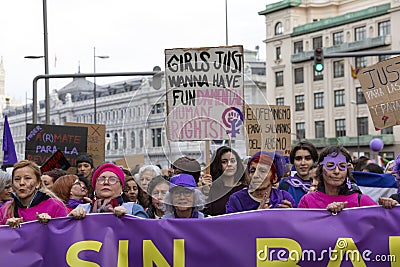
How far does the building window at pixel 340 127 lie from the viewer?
6650 centimetres

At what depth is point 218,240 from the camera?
5.61 meters

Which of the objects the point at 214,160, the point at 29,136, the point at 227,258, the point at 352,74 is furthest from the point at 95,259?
the point at 352,74

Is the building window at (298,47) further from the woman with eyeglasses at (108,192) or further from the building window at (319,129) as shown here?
the woman with eyeglasses at (108,192)

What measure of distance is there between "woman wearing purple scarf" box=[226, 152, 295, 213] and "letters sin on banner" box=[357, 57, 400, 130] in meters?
4.30

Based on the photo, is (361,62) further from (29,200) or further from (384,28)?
(29,200)

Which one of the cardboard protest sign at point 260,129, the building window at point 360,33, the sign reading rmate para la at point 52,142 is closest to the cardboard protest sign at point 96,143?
the sign reading rmate para la at point 52,142

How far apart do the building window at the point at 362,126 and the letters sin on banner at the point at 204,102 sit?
58.2 m

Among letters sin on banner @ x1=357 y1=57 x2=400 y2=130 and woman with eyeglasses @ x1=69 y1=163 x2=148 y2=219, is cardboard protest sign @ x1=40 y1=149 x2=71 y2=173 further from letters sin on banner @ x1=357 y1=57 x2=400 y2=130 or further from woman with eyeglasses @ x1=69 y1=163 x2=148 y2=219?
woman with eyeglasses @ x1=69 y1=163 x2=148 y2=219

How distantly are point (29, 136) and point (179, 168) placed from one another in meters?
5.90

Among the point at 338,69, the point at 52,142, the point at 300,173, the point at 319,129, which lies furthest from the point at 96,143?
the point at 319,129

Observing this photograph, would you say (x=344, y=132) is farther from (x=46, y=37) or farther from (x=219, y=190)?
(x=219, y=190)

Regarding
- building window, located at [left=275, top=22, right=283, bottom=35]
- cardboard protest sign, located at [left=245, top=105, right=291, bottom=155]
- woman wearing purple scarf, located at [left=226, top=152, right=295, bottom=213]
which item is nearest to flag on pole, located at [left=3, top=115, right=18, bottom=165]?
cardboard protest sign, located at [left=245, top=105, right=291, bottom=155]

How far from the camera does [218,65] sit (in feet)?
23.2

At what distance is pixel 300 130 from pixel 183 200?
65.6 m
